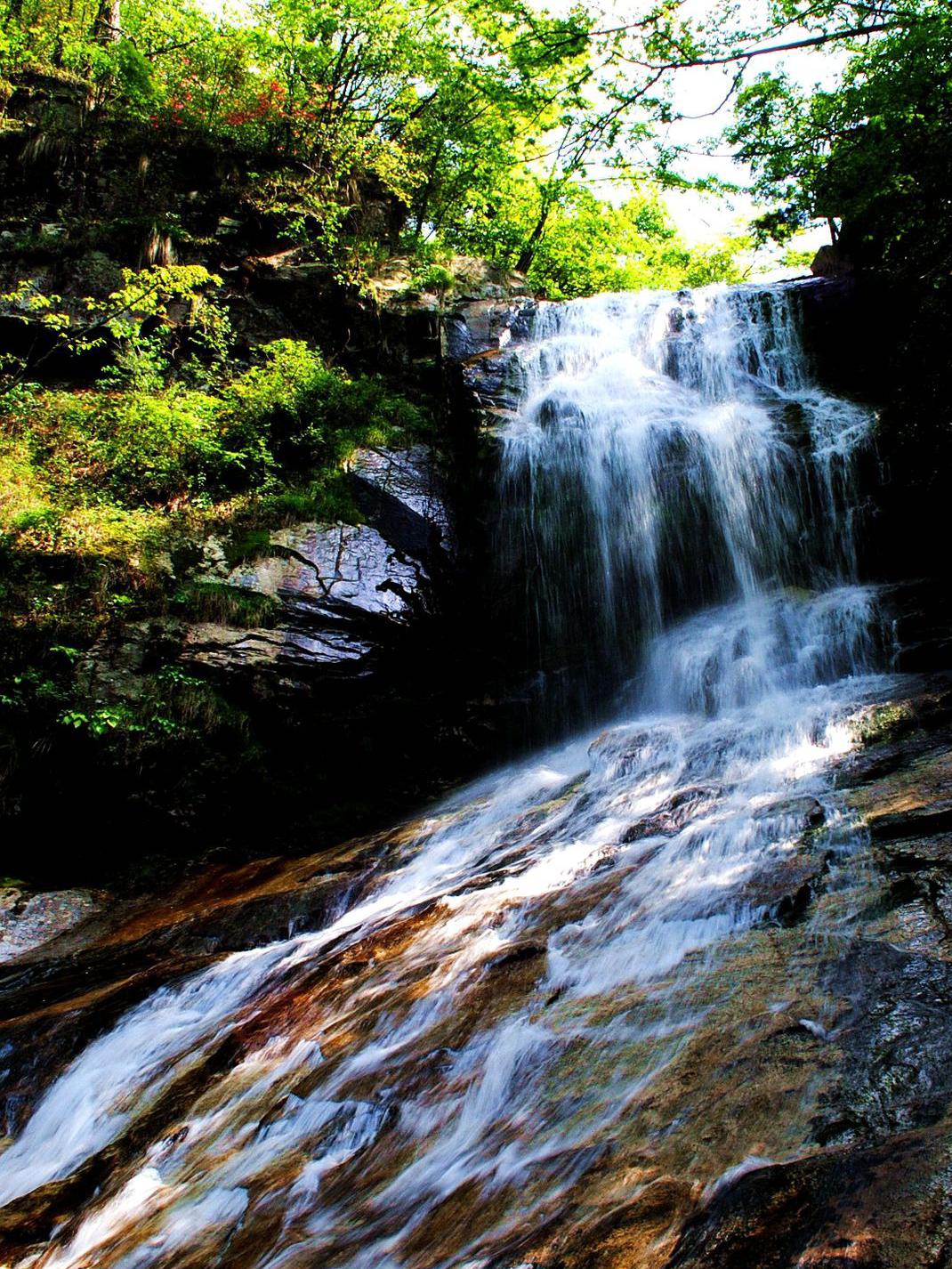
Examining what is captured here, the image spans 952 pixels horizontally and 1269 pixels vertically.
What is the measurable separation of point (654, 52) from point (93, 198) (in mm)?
12154

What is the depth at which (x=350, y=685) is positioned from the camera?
878cm

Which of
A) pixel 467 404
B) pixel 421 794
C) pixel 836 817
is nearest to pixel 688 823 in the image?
pixel 836 817

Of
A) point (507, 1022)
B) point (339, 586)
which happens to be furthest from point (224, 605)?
point (507, 1022)

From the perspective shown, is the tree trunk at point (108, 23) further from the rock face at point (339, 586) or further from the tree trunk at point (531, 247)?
the rock face at point (339, 586)

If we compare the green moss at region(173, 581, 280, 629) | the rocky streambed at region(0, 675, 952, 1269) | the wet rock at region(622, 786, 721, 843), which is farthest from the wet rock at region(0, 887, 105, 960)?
the wet rock at region(622, 786, 721, 843)

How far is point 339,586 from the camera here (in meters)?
9.02

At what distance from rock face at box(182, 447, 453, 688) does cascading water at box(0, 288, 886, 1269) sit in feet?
7.93

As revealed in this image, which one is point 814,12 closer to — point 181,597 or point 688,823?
point 688,823

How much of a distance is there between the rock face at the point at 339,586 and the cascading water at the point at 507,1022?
242 cm

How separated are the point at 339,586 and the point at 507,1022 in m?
6.42

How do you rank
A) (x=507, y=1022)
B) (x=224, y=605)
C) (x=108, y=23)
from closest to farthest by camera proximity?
(x=507, y=1022)
(x=224, y=605)
(x=108, y=23)

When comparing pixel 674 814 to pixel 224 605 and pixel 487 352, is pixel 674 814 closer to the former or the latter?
pixel 224 605

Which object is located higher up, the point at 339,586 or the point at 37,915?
the point at 339,586

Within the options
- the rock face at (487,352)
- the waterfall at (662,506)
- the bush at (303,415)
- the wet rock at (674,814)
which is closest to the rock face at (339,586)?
the bush at (303,415)
